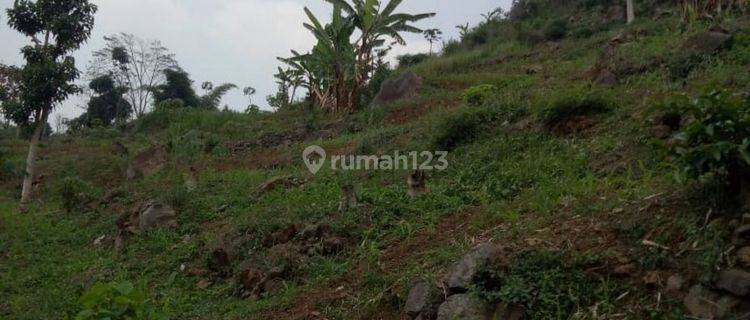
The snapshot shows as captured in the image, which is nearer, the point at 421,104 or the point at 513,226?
the point at 513,226

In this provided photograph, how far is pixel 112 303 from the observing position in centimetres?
366

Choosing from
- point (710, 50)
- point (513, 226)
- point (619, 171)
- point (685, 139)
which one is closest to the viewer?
point (685, 139)

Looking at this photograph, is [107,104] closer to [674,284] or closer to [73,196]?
[73,196]

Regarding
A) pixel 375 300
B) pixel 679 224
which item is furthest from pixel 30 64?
pixel 679 224

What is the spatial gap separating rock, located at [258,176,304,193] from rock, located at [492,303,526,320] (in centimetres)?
534

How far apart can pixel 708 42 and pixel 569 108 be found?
2950 mm

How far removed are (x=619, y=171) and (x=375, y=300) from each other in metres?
2.49

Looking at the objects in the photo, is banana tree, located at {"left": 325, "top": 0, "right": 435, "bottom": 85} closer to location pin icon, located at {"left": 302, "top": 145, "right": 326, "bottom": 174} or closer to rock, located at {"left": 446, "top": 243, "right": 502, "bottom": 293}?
location pin icon, located at {"left": 302, "top": 145, "right": 326, "bottom": 174}

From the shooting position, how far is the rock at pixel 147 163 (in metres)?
12.5

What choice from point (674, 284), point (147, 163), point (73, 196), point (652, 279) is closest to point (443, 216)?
point (652, 279)

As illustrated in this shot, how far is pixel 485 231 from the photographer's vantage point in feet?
16.9

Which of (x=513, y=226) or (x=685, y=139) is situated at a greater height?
(x=685, y=139)

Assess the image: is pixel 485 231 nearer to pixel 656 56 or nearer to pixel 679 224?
pixel 679 224

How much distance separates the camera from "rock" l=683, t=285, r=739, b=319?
318 centimetres
